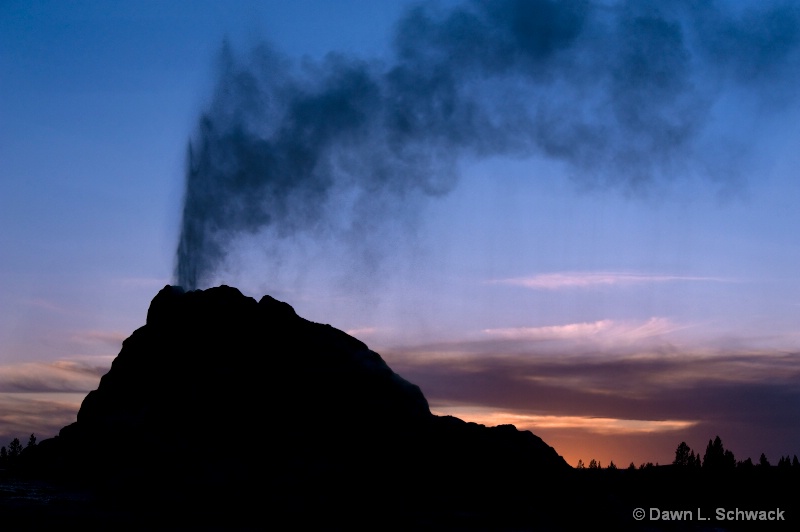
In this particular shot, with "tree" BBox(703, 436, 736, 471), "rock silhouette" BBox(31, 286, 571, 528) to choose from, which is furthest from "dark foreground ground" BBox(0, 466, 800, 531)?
"tree" BBox(703, 436, 736, 471)

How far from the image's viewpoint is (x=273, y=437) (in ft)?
162

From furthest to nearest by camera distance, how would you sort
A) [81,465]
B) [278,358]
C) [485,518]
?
[278,358]
[81,465]
[485,518]

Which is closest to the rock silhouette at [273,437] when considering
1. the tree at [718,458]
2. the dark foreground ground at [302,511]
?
the dark foreground ground at [302,511]

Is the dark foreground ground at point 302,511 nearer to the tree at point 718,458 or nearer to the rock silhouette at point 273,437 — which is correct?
the rock silhouette at point 273,437

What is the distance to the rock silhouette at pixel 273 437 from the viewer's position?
44625 mm

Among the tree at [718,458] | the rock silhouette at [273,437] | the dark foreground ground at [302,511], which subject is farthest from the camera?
the tree at [718,458]

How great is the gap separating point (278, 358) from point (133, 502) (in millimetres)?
13417

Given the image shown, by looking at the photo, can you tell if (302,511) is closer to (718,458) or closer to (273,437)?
(273,437)

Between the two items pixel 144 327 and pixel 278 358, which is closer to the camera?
pixel 278 358

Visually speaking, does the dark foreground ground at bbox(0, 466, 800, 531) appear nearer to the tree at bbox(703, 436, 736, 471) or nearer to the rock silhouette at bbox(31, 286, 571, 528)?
the rock silhouette at bbox(31, 286, 571, 528)

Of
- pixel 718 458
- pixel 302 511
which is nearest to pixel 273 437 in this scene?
pixel 302 511

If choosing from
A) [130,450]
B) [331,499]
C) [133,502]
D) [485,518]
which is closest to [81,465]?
[130,450]

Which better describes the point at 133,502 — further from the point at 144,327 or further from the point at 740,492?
the point at 740,492

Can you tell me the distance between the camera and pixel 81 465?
164 ft
